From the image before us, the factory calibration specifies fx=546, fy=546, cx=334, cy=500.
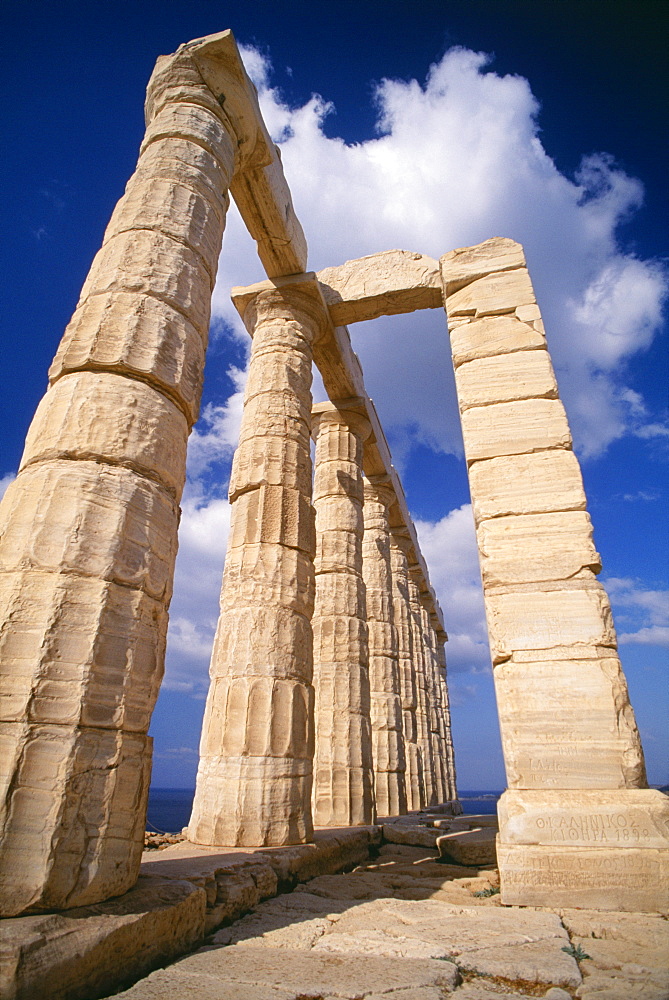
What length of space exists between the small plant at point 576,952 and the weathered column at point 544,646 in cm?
110

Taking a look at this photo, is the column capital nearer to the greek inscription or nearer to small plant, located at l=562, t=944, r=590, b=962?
the greek inscription

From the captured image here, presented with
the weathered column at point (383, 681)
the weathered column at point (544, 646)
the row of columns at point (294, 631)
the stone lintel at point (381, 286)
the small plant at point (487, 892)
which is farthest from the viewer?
the weathered column at point (383, 681)

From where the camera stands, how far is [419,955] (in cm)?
306

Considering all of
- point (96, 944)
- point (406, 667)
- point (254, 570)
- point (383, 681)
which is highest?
point (406, 667)

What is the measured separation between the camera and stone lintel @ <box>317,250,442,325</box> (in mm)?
9039

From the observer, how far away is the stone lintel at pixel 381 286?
9.04 meters

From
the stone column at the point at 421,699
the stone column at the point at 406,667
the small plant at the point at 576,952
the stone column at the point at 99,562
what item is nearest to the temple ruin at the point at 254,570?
the stone column at the point at 99,562

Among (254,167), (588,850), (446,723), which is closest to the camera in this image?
(588,850)

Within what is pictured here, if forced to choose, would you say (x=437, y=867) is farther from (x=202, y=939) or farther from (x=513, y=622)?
(x=202, y=939)

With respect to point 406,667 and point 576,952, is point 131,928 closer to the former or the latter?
point 576,952

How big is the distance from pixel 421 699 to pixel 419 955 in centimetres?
1622

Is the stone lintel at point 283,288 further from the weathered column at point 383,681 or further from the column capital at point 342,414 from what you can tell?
the weathered column at point 383,681

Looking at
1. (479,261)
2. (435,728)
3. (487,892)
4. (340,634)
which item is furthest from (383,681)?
(435,728)

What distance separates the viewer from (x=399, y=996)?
2.48 meters
